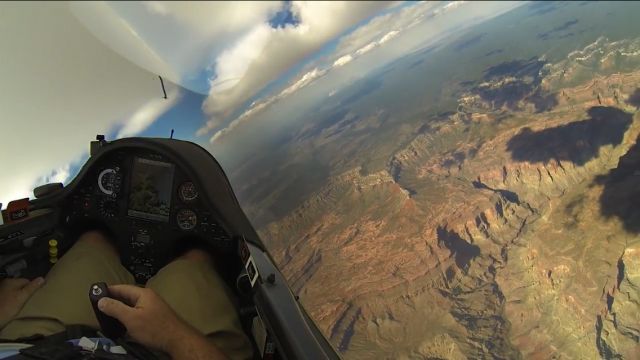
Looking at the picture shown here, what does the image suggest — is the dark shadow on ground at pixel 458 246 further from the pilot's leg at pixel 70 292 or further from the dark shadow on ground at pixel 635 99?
the pilot's leg at pixel 70 292

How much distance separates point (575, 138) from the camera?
24484mm

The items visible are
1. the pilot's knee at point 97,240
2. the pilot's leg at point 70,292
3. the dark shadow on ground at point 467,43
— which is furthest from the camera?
the dark shadow on ground at point 467,43

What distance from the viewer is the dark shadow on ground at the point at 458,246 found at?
22562 millimetres

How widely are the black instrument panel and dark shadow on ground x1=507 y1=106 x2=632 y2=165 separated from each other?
23847 millimetres

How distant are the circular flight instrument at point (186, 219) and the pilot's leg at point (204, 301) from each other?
27cm

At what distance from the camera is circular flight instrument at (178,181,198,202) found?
1.93 metres

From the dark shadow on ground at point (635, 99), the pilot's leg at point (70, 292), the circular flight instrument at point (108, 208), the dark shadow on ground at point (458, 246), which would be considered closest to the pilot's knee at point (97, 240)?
the pilot's leg at point (70, 292)

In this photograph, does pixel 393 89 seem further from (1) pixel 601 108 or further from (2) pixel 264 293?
(2) pixel 264 293

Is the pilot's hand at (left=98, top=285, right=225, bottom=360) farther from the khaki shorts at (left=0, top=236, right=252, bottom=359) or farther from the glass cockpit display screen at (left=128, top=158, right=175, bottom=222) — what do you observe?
the glass cockpit display screen at (left=128, top=158, right=175, bottom=222)

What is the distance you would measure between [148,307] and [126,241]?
1.14 m

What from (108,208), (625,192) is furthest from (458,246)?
(108,208)

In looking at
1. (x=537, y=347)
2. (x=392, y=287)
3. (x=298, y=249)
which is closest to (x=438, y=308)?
→ (x=392, y=287)

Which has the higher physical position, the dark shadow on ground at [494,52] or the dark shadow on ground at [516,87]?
the dark shadow on ground at [494,52]

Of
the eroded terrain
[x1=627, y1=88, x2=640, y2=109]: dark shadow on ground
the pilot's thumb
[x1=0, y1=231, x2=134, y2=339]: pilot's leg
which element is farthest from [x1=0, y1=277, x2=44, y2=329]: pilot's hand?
[x1=627, y1=88, x2=640, y2=109]: dark shadow on ground
